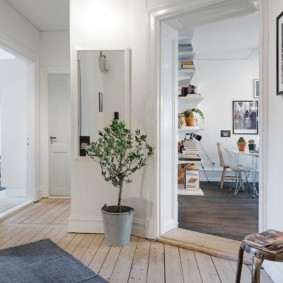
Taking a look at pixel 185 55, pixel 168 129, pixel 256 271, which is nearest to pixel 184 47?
pixel 185 55

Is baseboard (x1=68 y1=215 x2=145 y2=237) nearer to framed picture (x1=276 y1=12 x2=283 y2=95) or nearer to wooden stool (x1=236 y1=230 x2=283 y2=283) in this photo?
wooden stool (x1=236 y1=230 x2=283 y2=283)

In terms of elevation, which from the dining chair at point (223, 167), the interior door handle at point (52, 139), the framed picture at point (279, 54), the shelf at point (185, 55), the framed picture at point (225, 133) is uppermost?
the shelf at point (185, 55)

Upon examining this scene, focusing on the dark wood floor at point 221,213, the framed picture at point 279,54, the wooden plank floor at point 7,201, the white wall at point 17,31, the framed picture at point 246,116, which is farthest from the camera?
the framed picture at point 246,116

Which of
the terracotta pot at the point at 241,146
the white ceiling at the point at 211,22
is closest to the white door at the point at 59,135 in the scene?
the white ceiling at the point at 211,22

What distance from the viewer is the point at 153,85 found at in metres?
2.90

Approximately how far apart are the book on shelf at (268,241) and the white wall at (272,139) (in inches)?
20.2

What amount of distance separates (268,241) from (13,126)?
14.7 ft

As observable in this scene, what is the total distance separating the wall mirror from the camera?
3062mm

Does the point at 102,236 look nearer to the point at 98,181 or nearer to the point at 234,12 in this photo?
the point at 98,181

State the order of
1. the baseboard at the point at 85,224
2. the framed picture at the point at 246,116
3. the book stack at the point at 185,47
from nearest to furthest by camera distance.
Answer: the baseboard at the point at 85,224, the book stack at the point at 185,47, the framed picture at the point at 246,116

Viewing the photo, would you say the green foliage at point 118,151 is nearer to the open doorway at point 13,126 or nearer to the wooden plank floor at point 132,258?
the wooden plank floor at point 132,258

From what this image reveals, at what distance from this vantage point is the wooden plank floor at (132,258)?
7.29 feet

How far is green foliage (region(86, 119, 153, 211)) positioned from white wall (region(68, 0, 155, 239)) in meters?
0.24

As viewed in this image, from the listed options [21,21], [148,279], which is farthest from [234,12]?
[21,21]
